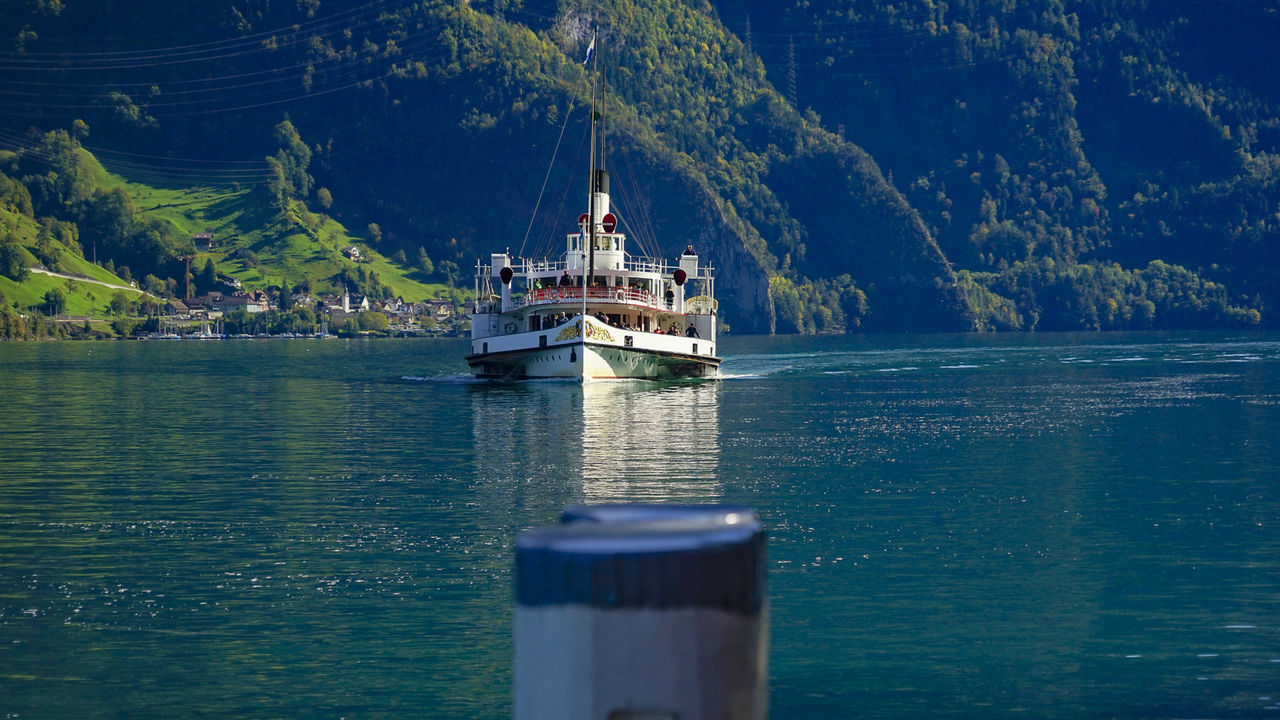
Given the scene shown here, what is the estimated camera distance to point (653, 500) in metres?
30.7

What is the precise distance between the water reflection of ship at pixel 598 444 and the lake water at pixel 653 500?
0.79 ft

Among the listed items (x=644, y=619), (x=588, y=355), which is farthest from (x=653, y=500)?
(x=588, y=355)

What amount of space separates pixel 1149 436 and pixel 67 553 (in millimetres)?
34696

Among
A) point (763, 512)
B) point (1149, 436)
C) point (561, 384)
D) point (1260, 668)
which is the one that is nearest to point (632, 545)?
point (1260, 668)

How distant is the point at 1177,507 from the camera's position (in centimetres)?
2955

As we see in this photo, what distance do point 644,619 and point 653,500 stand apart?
26624 mm

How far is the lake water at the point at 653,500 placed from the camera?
50.2 ft

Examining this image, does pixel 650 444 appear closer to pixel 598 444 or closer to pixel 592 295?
pixel 598 444

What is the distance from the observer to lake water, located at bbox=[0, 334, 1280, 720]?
15.3 metres

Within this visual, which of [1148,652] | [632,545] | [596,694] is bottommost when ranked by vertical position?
[1148,652]

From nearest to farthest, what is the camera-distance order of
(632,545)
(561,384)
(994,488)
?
1. (632,545)
2. (994,488)
3. (561,384)

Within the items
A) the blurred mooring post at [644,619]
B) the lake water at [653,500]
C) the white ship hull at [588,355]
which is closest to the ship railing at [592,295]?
the white ship hull at [588,355]

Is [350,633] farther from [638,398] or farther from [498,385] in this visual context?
[498,385]

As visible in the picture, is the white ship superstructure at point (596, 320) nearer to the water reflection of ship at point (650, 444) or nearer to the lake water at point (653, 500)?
the water reflection of ship at point (650, 444)
